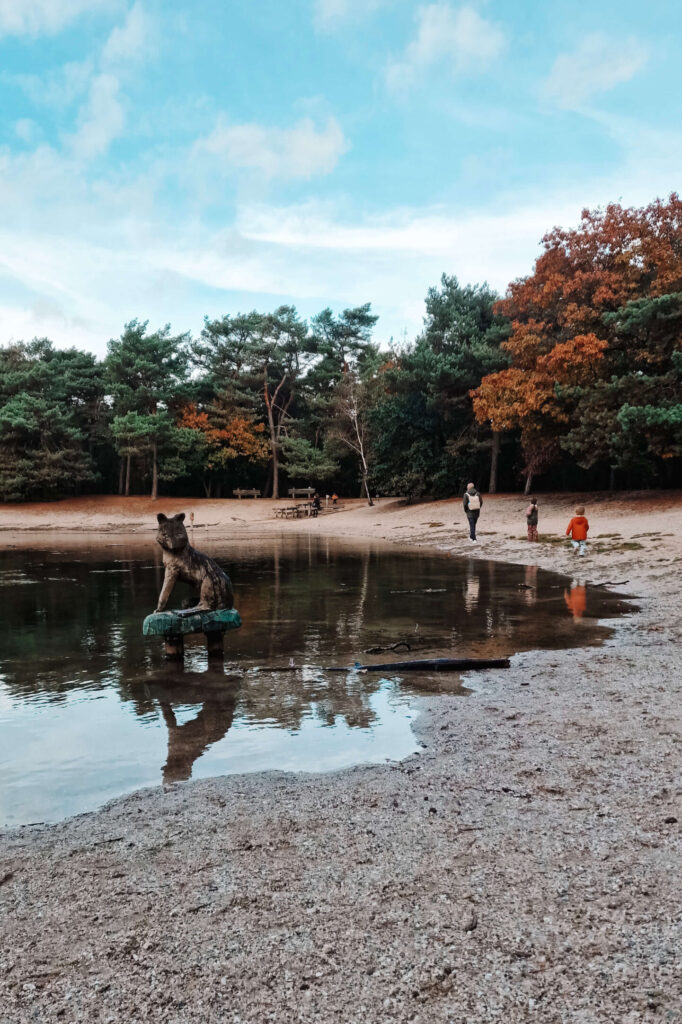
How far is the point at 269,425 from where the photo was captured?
2082 inches

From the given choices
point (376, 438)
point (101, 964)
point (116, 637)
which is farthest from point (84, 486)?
point (101, 964)

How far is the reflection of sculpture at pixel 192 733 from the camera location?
4850mm

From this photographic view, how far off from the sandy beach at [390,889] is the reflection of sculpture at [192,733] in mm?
399

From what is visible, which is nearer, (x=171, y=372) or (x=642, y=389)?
(x=642, y=389)

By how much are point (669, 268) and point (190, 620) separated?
92.2 feet

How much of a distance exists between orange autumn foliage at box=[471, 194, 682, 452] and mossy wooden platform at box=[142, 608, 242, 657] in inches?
993

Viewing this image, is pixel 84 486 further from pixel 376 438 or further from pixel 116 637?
pixel 116 637

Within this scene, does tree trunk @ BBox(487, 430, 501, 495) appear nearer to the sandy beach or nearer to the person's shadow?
the person's shadow

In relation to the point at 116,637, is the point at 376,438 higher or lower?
higher

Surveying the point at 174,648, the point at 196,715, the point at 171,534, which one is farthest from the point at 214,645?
the point at 196,715

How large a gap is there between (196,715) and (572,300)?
31131mm

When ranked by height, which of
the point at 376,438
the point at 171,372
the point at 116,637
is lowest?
the point at 116,637

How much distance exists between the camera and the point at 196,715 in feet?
19.7

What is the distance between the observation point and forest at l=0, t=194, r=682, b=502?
1143 inches
